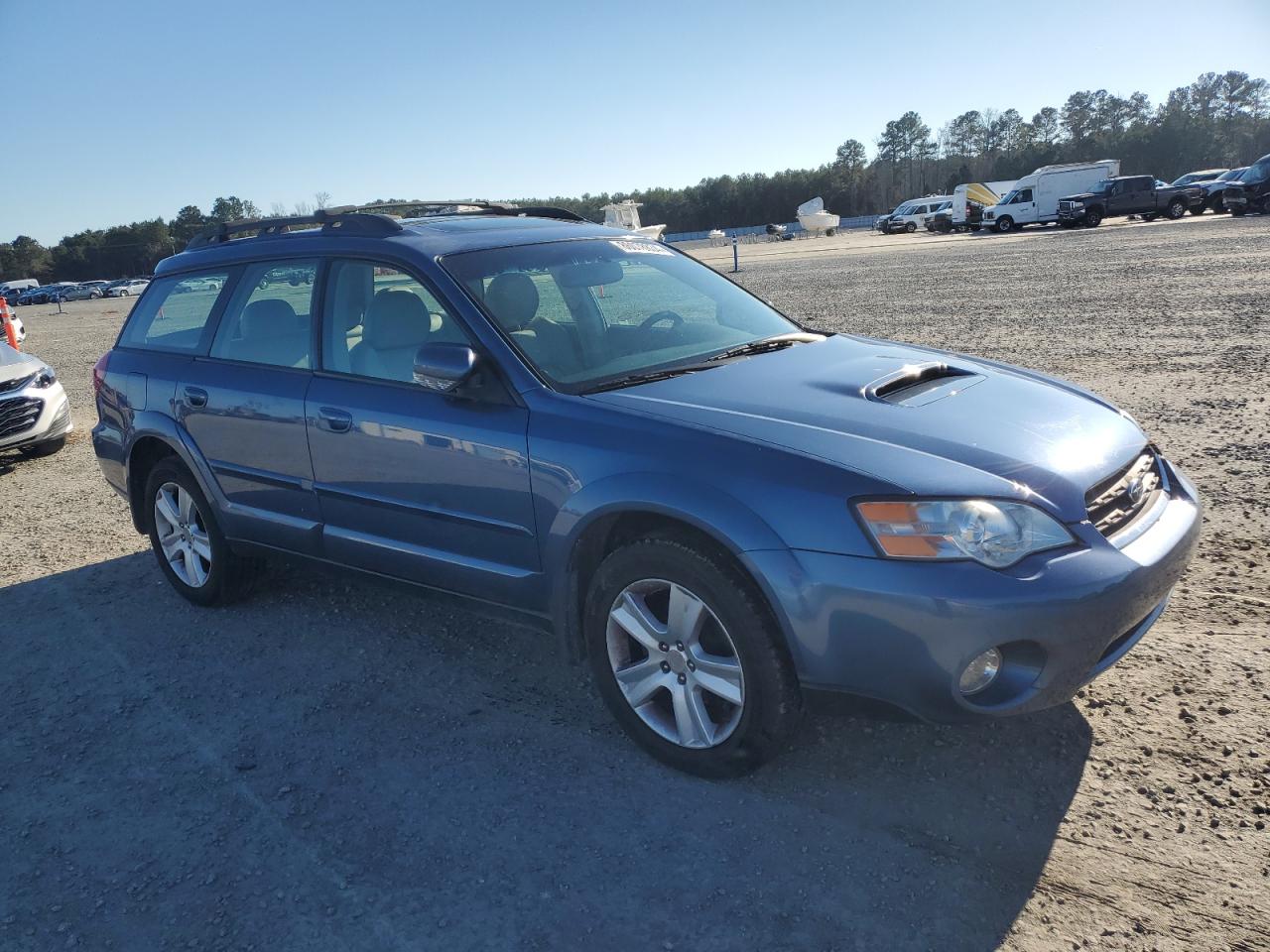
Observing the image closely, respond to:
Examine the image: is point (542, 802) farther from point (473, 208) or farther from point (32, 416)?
point (32, 416)

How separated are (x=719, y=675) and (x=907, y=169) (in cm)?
12981

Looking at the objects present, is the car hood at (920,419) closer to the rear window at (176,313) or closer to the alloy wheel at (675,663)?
the alloy wheel at (675,663)

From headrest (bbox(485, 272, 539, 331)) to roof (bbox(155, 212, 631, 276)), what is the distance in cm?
23

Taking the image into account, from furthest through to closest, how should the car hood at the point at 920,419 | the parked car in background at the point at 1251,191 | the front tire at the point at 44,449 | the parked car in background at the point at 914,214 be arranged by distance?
the parked car in background at the point at 914,214, the parked car in background at the point at 1251,191, the front tire at the point at 44,449, the car hood at the point at 920,419

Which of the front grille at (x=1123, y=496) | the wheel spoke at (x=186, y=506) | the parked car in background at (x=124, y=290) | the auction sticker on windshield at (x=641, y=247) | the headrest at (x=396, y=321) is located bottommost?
the wheel spoke at (x=186, y=506)

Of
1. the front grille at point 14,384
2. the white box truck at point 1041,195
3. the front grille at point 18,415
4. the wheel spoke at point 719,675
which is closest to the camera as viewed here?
the wheel spoke at point 719,675

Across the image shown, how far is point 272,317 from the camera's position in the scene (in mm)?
4434

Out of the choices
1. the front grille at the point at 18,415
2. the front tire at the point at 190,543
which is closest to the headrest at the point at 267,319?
the front tire at the point at 190,543

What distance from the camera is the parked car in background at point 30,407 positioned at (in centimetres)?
877

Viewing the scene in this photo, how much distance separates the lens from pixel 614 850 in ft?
9.31

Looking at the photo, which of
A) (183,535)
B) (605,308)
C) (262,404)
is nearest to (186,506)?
(183,535)

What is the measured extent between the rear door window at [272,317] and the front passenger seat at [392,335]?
346 millimetres

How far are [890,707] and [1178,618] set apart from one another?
190cm

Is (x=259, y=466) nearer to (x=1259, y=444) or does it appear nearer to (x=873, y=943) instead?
(x=873, y=943)
